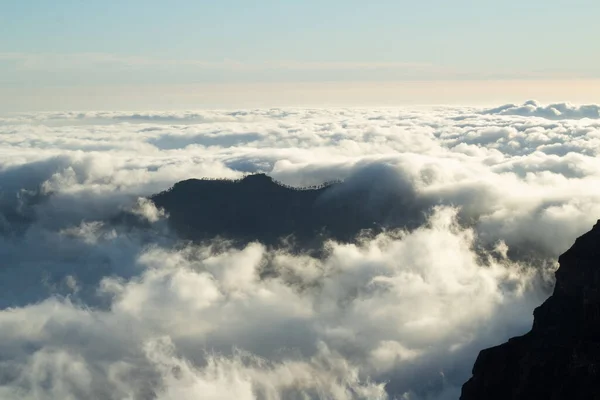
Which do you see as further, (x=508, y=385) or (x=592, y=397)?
(x=508, y=385)

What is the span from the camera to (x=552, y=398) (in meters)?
101

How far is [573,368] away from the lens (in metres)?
99.6

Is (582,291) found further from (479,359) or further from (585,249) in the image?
(479,359)

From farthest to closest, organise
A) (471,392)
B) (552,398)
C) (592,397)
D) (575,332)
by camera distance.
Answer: (471,392), (575,332), (552,398), (592,397)

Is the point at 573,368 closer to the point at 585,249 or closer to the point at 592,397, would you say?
the point at 592,397

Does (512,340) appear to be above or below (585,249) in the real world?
below

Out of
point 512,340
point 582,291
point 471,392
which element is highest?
point 582,291

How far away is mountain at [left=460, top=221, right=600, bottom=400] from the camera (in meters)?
99.1

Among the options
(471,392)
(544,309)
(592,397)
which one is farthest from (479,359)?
(592,397)

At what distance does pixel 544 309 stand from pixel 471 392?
78.2ft

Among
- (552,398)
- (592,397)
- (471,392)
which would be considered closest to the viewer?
(592,397)

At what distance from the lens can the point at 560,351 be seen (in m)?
105

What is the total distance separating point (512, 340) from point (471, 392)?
44.7 feet

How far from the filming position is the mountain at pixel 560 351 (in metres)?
99.1
